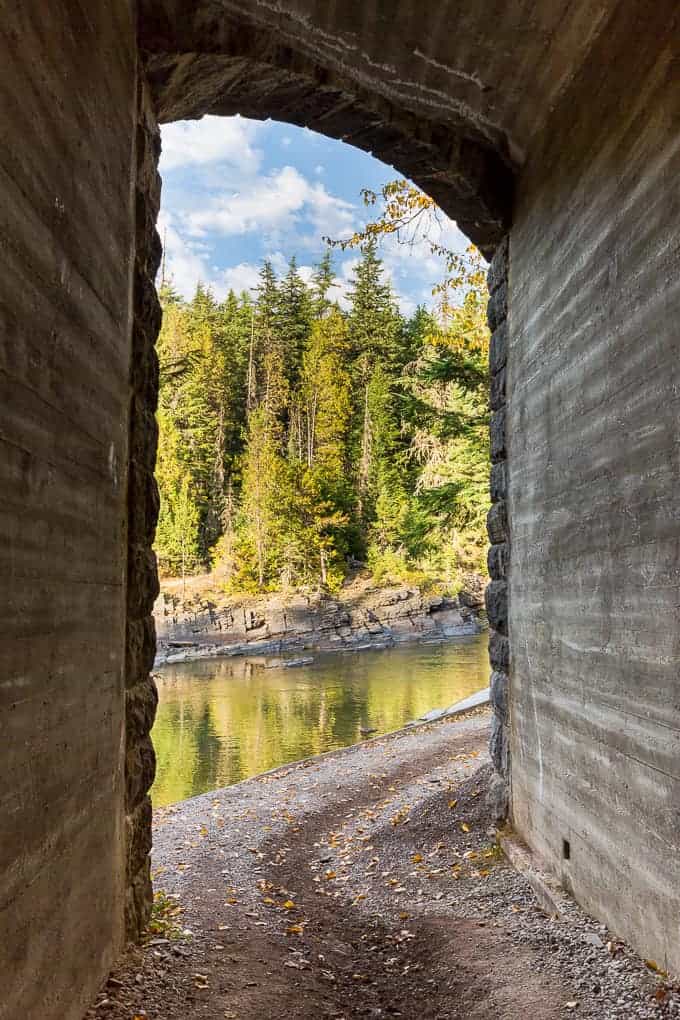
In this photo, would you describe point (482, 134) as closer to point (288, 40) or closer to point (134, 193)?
point (288, 40)

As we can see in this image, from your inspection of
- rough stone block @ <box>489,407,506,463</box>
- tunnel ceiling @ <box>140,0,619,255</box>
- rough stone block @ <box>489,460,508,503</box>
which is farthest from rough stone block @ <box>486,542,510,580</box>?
tunnel ceiling @ <box>140,0,619,255</box>

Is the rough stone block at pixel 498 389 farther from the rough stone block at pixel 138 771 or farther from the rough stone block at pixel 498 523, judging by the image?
the rough stone block at pixel 138 771

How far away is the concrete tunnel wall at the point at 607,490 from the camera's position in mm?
2926

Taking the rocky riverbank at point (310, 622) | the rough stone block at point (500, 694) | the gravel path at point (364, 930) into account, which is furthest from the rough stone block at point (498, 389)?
the rocky riverbank at point (310, 622)

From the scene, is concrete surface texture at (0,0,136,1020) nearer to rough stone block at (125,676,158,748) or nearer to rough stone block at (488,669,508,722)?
rough stone block at (125,676,158,748)

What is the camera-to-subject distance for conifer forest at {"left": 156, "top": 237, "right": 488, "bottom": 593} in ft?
112

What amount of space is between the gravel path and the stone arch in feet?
1.90

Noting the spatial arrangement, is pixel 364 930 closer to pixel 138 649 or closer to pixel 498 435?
pixel 138 649

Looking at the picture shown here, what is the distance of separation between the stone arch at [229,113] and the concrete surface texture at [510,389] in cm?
2

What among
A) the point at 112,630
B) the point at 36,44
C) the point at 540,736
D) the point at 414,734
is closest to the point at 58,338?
the point at 36,44

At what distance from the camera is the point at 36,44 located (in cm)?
226

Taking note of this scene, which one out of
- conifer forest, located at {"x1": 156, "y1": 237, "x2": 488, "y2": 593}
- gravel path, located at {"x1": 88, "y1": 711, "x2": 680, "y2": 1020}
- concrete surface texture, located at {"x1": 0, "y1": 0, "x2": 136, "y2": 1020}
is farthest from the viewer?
conifer forest, located at {"x1": 156, "y1": 237, "x2": 488, "y2": 593}

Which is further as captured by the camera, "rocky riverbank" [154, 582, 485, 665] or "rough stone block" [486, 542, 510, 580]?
"rocky riverbank" [154, 582, 485, 665]

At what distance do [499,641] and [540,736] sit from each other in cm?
95
